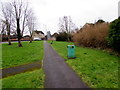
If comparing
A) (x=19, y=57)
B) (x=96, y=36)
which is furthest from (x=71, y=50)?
(x=96, y=36)

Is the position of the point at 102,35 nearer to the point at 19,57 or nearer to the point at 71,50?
the point at 71,50

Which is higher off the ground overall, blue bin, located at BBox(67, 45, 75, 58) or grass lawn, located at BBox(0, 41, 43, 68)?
blue bin, located at BBox(67, 45, 75, 58)

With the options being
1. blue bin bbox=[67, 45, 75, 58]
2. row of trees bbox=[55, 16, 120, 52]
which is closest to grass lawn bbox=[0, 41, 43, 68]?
blue bin bbox=[67, 45, 75, 58]

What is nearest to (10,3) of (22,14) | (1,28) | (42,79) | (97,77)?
(22,14)

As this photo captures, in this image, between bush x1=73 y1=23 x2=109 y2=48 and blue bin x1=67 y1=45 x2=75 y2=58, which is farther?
bush x1=73 y1=23 x2=109 y2=48

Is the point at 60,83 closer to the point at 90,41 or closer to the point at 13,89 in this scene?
the point at 13,89

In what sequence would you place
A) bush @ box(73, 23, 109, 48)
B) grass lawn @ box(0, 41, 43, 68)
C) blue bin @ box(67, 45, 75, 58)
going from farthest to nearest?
bush @ box(73, 23, 109, 48) → blue bin @ box(67, 45, 75, 58) → grass lawn @ box(0, 41, 43, 68)

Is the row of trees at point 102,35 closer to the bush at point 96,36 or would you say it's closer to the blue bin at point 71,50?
the bush at point 96,36

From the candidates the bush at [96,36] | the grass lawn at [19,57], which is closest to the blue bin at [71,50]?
the grass lawn at [19,57]

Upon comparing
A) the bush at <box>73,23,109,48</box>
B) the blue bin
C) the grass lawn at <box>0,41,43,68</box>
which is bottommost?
the grass lawn at <box>0,41,43,68</box>

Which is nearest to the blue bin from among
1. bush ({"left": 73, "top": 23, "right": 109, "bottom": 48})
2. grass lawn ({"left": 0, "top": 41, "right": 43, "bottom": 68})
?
grass lawn ({"left": 0, "top": 41, "right": 43, "bottom": 68})

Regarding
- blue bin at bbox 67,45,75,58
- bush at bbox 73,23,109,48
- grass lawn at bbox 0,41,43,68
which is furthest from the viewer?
bush at bbox 73,23,109,48

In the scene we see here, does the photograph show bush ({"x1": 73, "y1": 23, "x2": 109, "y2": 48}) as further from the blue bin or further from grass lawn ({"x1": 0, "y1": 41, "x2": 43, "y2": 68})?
grass lawn ({"x1": 0, "y1": 41, "x2": 43, "y2": 68})

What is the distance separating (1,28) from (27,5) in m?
18.5
